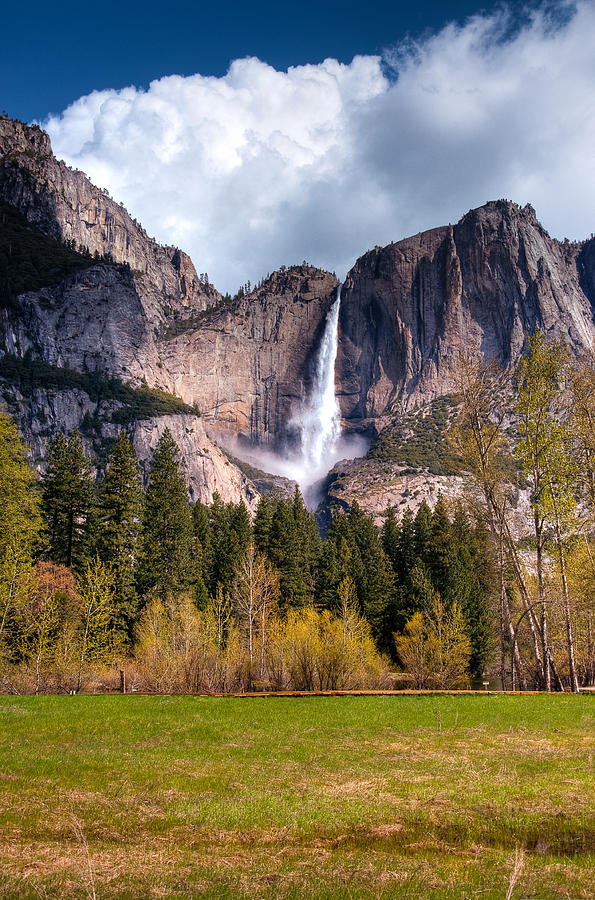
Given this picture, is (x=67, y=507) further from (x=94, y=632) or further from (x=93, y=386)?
(x=93, y=386)

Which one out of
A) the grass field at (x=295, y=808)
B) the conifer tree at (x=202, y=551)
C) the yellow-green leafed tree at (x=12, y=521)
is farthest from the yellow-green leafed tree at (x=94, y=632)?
the conifer tree at (x=202, y=551)

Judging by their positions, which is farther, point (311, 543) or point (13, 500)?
point (311, 543)

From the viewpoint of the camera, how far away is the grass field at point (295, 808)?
5883 mm

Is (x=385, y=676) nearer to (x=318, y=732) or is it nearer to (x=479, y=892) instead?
(x=318, y=732)

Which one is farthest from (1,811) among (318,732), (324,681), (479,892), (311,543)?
(311,543)

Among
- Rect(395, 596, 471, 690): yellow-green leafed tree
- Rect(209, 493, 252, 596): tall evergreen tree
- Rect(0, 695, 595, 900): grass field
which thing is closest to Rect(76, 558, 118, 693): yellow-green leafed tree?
Rect(0, 695, 595, 900): grass field

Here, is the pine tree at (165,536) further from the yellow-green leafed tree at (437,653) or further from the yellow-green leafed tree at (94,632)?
the yellow-green leafed tree at (437,653)

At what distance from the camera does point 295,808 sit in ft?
28.1

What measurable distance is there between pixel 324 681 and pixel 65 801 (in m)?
21.1

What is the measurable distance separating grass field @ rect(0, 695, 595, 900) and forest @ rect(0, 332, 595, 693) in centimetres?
1221

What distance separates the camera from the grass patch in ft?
478

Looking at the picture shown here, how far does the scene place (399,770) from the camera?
1096 centimetres

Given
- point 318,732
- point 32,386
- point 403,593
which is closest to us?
point 318,732

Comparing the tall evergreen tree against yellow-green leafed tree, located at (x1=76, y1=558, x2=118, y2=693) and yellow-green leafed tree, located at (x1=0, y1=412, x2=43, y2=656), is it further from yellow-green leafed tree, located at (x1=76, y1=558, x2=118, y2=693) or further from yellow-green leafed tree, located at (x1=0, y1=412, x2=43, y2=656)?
yellow-green leafed tree, located at (x1=0, y1=412, x2=43, y2=656)
